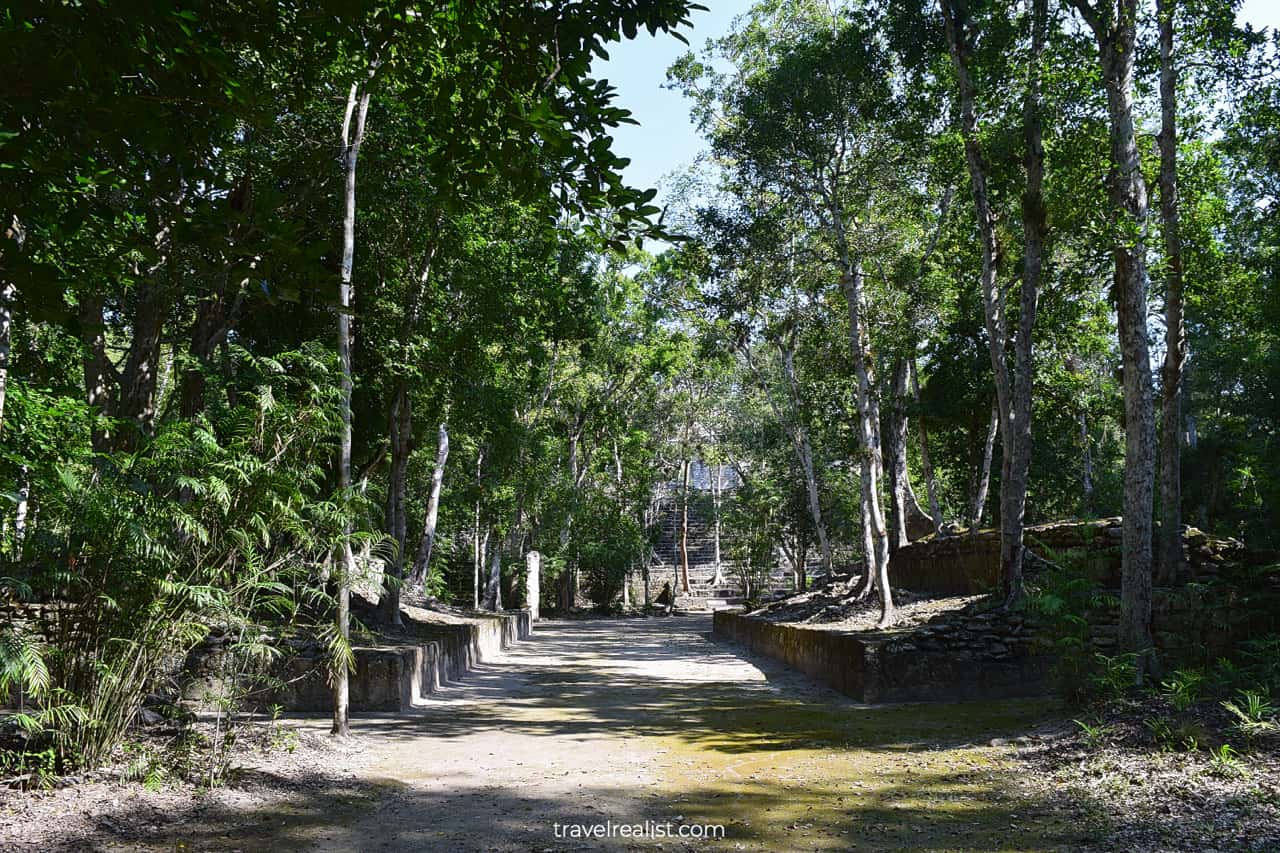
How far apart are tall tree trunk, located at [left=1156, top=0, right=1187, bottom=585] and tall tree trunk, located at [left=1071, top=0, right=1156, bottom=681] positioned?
294 cm

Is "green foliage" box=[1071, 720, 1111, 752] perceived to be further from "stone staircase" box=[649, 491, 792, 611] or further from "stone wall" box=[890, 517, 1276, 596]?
"stone staircase" box=[649, 491, 792, 611]

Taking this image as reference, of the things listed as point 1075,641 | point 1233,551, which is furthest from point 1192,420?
point 1075,641

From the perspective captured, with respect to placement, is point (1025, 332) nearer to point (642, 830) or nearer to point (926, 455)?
point (926, 455)

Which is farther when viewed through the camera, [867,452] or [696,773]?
[867,452]

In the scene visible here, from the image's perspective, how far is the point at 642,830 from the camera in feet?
16.2

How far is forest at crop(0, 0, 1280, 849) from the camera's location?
3305mm

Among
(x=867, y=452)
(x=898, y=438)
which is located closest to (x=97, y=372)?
(x=867, y=452)

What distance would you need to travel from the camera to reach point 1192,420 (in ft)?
105

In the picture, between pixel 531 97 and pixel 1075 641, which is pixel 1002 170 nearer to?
pixel 1075 641

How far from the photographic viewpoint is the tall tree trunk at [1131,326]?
313 inches

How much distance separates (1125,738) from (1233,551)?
7312 millimetres

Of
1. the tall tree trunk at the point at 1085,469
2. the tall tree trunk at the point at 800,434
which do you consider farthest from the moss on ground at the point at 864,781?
the tall tree trunk at the point at 1085,469

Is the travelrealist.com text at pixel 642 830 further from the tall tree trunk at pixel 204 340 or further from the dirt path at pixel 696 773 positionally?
the tall tree trunk at pixel 204 340

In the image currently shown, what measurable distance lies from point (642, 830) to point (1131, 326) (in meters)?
6.70
